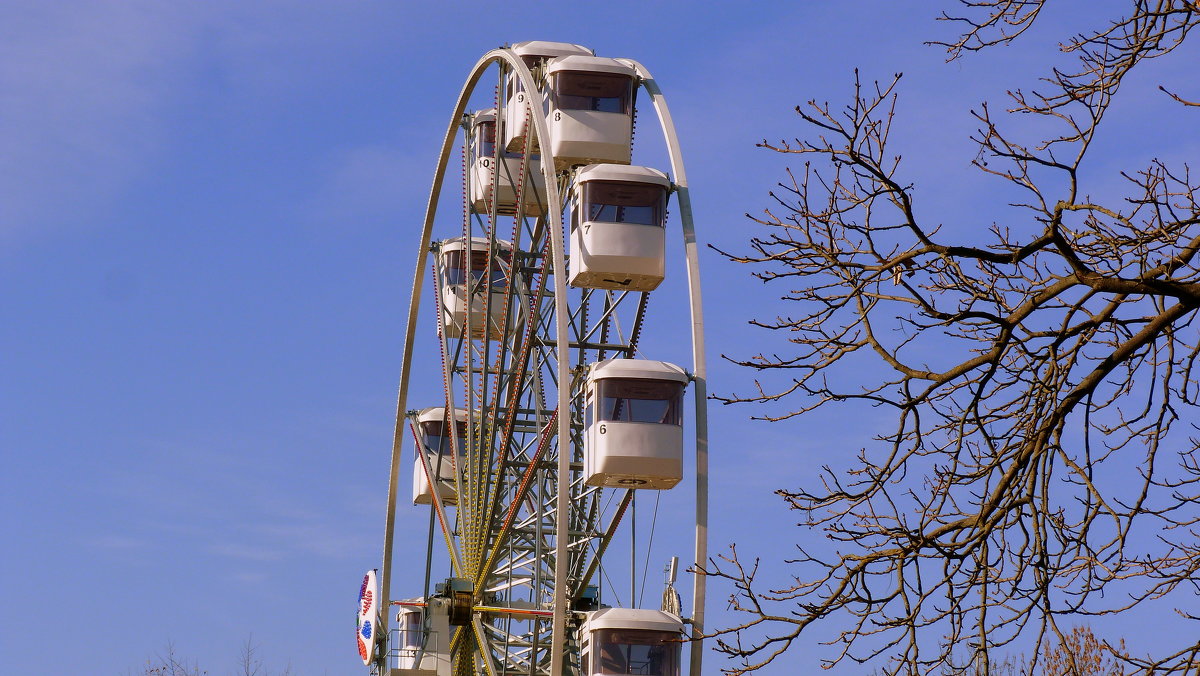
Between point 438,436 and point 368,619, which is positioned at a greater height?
point 438,436

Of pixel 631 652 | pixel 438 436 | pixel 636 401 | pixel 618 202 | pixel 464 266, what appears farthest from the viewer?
pixel 464 266

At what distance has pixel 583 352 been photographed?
106ft

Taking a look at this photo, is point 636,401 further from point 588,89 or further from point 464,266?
point 464,266

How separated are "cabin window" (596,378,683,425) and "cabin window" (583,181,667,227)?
9.54 ft

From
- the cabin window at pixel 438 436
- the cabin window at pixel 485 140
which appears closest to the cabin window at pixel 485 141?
the cabin window at pixel 485 140

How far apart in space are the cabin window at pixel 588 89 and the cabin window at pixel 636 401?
215 inches

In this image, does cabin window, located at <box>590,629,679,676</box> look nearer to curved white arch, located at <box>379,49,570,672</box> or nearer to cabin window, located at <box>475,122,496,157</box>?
curved white arch, located at <box>379,49,570,672</box>

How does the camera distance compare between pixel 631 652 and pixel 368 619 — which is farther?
pixel 368 619

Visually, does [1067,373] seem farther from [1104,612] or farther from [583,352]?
[583,352]

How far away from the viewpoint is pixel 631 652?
27406 millimetres

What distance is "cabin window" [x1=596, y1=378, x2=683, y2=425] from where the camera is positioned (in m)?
28.0

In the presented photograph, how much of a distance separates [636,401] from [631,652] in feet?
12.7

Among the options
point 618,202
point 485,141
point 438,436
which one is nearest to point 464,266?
point 485,141

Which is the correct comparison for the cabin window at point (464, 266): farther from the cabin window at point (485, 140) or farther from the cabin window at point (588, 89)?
the cabin window at point (588, 89)
